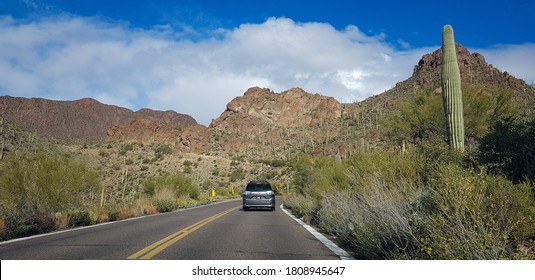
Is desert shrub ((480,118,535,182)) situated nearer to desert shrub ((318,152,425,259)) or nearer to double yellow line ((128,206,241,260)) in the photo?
desert shrub ((318,152,425,259))

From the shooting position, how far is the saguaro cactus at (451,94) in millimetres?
17469

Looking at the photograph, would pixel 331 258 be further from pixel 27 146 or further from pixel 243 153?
pixel 243 153

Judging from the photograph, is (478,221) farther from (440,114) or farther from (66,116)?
(66,116)

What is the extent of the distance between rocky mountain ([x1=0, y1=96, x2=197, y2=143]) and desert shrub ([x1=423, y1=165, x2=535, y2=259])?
5130 inches

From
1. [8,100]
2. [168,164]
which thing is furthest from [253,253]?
[8,100]

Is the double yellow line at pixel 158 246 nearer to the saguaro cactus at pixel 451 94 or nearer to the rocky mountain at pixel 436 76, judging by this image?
the saguaro cactus at pixel 451 94

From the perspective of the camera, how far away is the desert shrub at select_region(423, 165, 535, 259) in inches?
235

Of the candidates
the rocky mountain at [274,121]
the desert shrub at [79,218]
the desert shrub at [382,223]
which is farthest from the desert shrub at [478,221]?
the rocky mountain at [274,121]

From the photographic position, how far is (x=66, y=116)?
147 m

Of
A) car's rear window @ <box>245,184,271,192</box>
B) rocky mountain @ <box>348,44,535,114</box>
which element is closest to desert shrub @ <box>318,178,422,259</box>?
car's rear window @ <box>245,184,271,192</box>

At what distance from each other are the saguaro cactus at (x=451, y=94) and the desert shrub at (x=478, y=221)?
985 centimetres

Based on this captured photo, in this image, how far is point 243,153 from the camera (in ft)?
368

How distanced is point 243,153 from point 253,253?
103 m

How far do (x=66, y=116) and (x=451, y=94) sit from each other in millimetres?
149931
